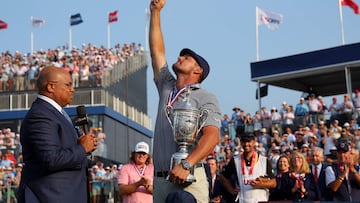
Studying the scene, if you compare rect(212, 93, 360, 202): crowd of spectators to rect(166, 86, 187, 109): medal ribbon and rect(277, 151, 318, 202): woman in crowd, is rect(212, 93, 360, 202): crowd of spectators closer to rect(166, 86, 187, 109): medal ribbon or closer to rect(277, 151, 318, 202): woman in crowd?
rect(277, 151, 318, 202): woman in crowd

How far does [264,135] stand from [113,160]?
51.6 feet

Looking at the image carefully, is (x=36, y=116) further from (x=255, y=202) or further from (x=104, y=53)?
(x=104, y=53)

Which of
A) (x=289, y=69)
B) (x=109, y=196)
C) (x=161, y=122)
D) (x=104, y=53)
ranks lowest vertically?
(x=109, y=196)

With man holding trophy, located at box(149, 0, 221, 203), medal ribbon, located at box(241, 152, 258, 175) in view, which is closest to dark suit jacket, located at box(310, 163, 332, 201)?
medal ribbon, located at box(241, 152, 258, 175)

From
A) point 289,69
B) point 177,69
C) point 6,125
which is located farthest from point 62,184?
point 6,125

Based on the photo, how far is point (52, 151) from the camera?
462cm

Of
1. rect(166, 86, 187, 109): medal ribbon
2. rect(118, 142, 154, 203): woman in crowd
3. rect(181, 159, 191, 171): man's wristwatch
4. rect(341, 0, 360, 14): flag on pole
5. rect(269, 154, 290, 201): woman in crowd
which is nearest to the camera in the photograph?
rect(181, 159, 191, 171): man's wristwatch

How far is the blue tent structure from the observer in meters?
20.3

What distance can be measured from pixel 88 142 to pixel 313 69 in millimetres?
16792

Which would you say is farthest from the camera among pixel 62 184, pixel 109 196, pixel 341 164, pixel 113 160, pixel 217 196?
pixel 113 160

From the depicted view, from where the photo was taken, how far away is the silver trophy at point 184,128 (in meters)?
4.43

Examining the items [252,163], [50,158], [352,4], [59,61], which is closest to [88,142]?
[50,158]

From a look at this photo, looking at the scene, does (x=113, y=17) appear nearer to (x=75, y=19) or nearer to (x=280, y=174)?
(x=75, y=19)

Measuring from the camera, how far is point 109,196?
54.0 feet
